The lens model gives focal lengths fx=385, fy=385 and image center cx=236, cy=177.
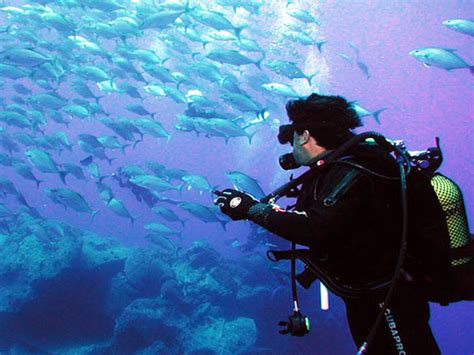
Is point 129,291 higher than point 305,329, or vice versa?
point 305,329

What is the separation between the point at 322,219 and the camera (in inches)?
68.8

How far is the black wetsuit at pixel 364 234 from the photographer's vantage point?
5.85 feet

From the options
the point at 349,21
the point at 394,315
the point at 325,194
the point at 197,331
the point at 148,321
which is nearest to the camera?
the point at 325,194

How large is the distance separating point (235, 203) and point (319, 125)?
26.5 inches

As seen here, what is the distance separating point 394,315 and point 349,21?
160ft

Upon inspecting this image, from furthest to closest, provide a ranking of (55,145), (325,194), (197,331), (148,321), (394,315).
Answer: (55,145) < (197,331) < (148,321) < (394,315) < (325,194)

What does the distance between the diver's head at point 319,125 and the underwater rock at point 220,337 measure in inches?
326

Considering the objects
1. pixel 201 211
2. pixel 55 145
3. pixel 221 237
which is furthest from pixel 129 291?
A: pixel 221 237

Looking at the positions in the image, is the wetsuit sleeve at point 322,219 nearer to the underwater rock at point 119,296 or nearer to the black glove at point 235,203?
the black glove at point 235,203

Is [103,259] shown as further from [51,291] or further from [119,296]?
[51,291]

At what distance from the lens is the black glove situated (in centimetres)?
205

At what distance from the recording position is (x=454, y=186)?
2.08 metres

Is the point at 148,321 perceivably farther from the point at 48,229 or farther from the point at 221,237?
the point at 221,237

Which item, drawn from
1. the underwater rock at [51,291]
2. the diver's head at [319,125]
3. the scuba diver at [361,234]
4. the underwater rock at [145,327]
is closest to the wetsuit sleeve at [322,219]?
the scuba diver at [361,234]
